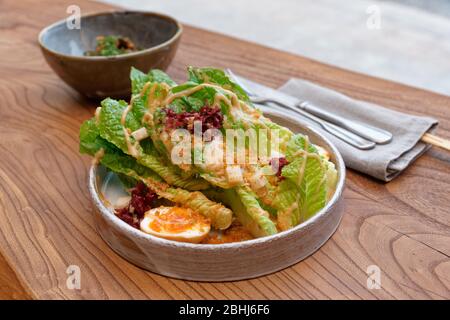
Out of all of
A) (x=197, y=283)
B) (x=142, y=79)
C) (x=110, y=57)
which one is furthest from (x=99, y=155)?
(x=110, y=57)

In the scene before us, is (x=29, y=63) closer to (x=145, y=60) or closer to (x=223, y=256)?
(x=145, y=60)

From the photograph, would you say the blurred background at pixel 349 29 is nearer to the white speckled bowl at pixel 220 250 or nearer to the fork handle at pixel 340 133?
the fork handle at pixel 340 133

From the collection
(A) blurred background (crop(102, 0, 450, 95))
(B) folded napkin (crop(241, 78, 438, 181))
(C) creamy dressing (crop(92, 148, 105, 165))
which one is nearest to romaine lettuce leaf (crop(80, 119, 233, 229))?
(C) creamy dressing (crop(92, 148, 105, 165))

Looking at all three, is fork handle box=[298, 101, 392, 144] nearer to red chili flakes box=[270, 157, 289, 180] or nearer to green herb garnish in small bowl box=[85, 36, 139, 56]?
red chili flakes box=[270, 157, 289, 180]

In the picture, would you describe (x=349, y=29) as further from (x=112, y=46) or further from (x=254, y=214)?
(x=254, y=214)

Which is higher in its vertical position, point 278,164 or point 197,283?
point 278,164

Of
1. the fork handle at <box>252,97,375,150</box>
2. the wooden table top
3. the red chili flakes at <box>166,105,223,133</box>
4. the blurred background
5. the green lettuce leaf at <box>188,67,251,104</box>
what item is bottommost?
the blurred background
